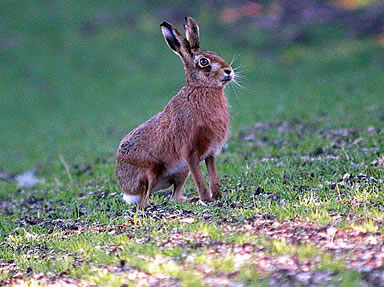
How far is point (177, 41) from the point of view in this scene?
815 cm

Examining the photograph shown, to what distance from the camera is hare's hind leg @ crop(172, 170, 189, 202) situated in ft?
27.7

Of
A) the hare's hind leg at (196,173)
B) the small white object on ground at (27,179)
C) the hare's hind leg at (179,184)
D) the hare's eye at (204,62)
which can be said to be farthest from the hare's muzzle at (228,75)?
the small white object on ground at (27,179)

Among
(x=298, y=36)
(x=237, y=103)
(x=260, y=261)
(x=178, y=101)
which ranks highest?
(x=298, y=36)

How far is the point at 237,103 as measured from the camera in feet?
65.9

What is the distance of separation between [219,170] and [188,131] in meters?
2.63

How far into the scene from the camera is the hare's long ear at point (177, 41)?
26.4 ft

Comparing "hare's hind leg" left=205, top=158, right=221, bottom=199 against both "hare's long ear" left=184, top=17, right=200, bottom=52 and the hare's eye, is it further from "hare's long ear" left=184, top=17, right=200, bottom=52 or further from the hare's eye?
"hare's long ear" left=184, top=17, right=200, bottom=52

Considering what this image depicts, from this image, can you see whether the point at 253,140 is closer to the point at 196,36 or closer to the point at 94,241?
the point at 196,36

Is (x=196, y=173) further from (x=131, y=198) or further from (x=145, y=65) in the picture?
(x=145, y=65)

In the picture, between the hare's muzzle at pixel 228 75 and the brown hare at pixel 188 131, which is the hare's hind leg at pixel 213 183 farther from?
the hare's muzzle at pixel 228 75

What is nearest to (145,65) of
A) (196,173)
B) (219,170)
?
(219,170)

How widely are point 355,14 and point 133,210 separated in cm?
2112

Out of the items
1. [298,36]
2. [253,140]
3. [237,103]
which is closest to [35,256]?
[253,140]

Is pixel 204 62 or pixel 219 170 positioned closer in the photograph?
pixel 204 62
